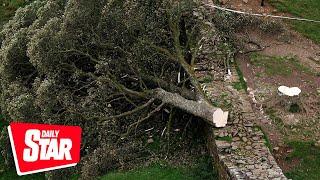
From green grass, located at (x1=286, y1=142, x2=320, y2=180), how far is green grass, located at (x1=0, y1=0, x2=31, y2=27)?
1576cm

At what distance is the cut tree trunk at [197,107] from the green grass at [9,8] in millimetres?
12674

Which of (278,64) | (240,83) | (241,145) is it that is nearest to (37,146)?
(241,145)

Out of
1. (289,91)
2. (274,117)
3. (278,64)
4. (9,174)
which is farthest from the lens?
(9,174)

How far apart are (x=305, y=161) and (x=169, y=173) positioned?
337 centimetres

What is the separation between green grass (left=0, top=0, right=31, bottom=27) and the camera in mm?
24788

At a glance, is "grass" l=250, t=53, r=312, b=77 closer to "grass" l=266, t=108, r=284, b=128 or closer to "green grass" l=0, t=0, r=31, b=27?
"grass" l=266, t=108, r=284, b=128

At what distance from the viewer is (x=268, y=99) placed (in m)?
15.2

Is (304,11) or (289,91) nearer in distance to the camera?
(289,91)

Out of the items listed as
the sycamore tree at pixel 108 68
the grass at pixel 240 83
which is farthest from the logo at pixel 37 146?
the grass at pixel 240 83

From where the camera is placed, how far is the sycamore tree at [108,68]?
48.5ft

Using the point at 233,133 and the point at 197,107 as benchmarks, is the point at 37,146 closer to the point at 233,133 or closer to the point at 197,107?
the point at 197,107

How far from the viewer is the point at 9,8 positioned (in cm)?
2530

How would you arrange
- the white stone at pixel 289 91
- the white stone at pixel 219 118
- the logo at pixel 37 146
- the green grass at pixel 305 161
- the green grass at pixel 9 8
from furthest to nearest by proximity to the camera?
the green grass at pixel 9 8
the white stone at pixel 289 91
the white stone at pixel 219 118
the green grass at pixel 305 161
the logo at pixel 37 146

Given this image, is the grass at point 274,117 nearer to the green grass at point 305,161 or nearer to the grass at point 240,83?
the green grass at point 305,161
